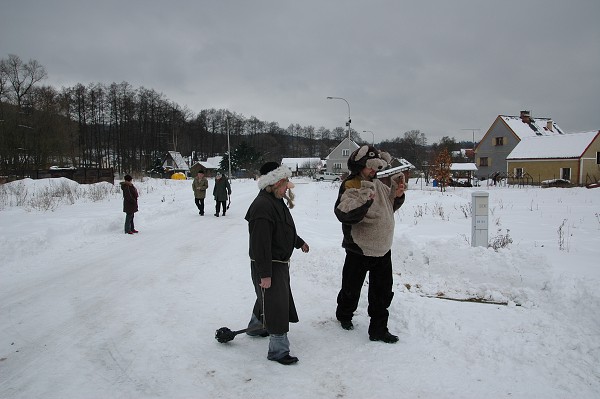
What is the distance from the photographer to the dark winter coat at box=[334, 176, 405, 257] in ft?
12.3

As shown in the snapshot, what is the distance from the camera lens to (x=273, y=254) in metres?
3.59

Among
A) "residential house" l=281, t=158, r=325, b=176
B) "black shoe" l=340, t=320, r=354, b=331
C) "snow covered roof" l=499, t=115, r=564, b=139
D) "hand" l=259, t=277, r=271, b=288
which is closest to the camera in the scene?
"hand" l=259, t=277, r=271, b=288

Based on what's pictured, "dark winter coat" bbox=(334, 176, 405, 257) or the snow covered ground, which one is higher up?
"dark winter coat" bbox=(334, 176, 405, 257)

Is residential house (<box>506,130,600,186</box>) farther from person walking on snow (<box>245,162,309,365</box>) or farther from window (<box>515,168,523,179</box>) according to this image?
person walking on snow (<box>245,162,309,365</box>)

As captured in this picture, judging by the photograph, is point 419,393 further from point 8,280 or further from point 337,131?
point 337,131

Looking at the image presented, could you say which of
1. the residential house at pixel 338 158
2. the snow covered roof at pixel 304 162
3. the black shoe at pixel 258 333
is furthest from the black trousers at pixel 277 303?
the snow covered roof at pixel 304 162

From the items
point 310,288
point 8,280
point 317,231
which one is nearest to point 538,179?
point 317,231

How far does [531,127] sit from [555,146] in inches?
384

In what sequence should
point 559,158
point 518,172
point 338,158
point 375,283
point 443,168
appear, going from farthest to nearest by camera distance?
point 338,158 → point 518,172 → point 559,158 → point 443,168 → point 375,283

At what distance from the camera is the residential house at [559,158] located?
125 ft

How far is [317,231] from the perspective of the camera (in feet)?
35.1

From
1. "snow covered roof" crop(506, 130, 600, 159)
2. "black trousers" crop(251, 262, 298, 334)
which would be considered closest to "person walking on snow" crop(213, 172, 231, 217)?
"black trousers" crop(251, 262, 298, 334)

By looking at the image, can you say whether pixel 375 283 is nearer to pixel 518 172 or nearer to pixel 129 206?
pixel 129 206

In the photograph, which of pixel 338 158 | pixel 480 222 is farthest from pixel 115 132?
pixel 480 222
